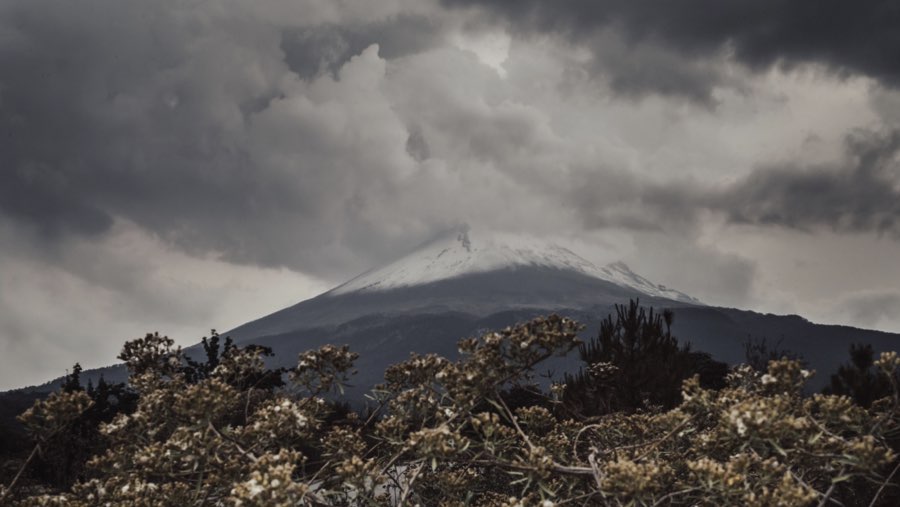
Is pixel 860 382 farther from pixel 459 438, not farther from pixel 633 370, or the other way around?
pixel 459 438

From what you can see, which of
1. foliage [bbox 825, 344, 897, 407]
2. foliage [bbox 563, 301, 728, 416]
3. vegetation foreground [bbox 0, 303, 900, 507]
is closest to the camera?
vegetation foreground [bbox 0, 303, 900, 507]

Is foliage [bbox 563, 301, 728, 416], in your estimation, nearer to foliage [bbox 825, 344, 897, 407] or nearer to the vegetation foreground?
foliage [bbox 825, 344, 897, 407]

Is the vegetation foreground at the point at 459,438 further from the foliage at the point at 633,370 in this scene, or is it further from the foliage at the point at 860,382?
the foliage at the point at 860,382

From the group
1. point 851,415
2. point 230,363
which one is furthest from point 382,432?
point 851,415

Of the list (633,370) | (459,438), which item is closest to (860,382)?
(633,370)

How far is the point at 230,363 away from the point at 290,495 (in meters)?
2.77

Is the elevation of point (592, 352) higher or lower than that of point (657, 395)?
higher

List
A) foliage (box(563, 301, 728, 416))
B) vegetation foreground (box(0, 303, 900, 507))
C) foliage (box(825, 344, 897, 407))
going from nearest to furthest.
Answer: vegetation foreground (box(0, 303, 900, 507))
foliage (box(563, 301, 728, 416))
foliage (box(825, 344, 897, 407))

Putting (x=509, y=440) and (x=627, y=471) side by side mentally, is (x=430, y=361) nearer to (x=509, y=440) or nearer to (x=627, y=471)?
(x=509, y=440)

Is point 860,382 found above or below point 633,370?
below

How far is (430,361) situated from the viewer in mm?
5016

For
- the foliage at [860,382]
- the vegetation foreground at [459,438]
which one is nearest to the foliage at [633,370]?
the foliage at [860,382]

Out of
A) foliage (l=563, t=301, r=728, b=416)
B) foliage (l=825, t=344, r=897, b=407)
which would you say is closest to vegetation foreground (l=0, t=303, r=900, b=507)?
foliage (l=563, t=301, r=728, b=416)

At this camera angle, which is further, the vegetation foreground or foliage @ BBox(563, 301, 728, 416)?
foliage @ BBox(563, 301, 728, 416)
